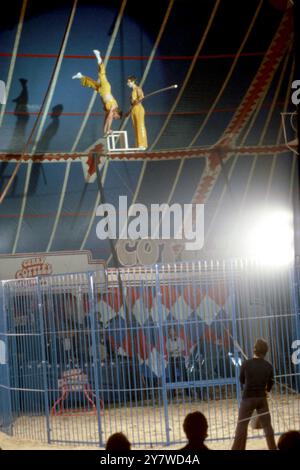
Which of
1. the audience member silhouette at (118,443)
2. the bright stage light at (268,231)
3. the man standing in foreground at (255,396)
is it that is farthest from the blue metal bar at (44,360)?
the bright stage light at (268,231)

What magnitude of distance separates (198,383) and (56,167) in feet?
20.6

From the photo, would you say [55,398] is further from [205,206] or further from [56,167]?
[205,206]

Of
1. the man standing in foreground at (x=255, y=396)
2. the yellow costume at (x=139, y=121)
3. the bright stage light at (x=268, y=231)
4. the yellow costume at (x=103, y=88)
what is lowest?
the man standing in foreground at (x=255, y=396)

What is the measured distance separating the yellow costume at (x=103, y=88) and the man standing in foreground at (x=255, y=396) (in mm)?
5566

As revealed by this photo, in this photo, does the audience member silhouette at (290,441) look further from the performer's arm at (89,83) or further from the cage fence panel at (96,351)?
the performer's arm at (89,83)

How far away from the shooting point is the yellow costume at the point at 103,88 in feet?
41.5

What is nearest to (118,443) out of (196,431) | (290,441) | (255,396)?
(196,431)

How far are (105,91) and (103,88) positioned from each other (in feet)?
0.16

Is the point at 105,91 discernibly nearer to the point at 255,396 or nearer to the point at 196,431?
the point at 255,396

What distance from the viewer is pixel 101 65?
41.5 ft

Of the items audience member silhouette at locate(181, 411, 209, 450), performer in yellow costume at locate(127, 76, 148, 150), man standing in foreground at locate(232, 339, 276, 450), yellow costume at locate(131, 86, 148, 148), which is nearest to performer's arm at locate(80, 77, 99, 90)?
performer in yellow costume at locate(127, 76, 148, 150)

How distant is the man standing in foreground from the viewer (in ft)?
26.7

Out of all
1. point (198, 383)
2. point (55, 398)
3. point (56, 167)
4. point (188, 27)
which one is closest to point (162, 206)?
point (56, 167)

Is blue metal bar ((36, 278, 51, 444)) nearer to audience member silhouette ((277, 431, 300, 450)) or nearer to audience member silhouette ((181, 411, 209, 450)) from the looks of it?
audience member silhouette ((181, 411, 209, 450))
